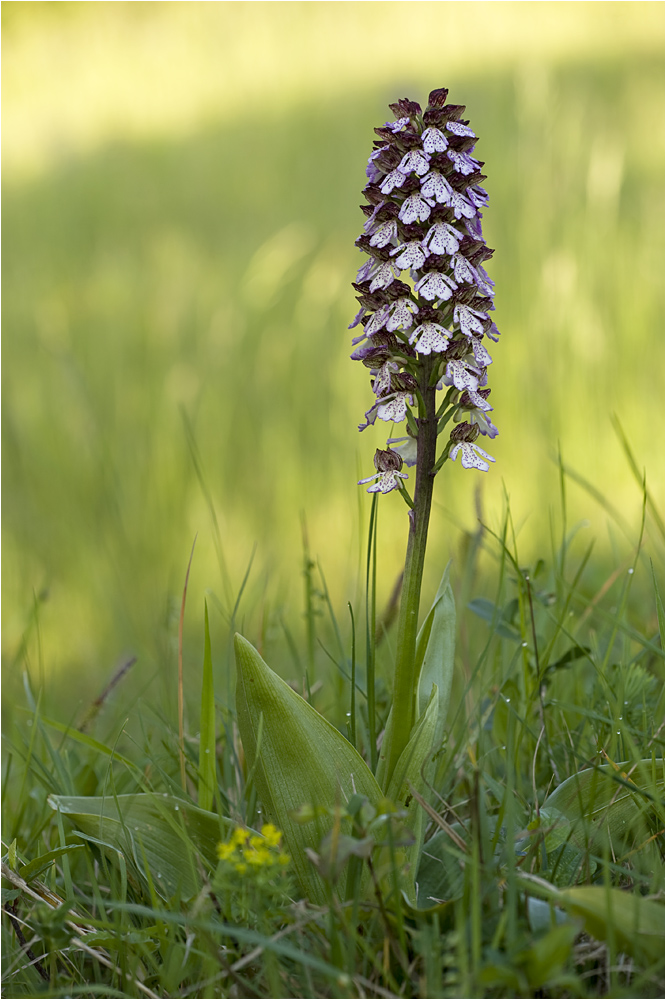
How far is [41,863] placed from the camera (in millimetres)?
1486

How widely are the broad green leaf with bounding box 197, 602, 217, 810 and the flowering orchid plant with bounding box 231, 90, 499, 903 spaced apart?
90 mm

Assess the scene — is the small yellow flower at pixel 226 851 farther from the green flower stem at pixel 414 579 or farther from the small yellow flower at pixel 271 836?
the green flower stem at pixel 414 579

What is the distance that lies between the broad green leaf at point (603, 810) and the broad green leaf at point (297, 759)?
33cm

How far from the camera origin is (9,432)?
4633 millimetres

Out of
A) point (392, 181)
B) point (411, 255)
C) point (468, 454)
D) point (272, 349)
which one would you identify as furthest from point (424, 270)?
point (272, 349)

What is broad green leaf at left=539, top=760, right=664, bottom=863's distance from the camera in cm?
142

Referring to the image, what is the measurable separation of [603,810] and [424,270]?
1048 millimetres

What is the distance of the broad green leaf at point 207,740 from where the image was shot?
151 centimetres

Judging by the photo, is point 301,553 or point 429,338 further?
point 301,553

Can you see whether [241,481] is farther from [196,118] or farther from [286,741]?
[196,118]

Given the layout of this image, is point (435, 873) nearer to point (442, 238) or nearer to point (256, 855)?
point (256, 855)

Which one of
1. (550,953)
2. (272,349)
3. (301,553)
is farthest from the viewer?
(272,349)

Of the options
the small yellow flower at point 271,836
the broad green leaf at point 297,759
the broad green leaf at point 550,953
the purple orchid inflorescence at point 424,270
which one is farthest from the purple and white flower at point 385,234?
the broad green leaf at point 550,953

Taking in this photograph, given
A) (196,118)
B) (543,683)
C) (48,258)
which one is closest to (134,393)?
(48,258)
